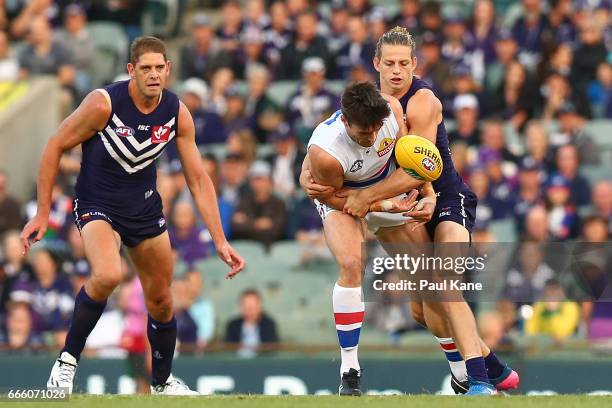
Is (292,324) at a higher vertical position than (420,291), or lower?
higher

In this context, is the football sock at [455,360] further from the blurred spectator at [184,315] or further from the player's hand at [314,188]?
the blurred spectator at [184,315]

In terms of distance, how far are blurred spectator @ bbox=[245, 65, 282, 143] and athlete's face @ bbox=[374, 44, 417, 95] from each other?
7667mm

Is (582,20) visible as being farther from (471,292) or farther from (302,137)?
(471,292)

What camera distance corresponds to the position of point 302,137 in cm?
1691

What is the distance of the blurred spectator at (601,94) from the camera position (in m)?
16.9

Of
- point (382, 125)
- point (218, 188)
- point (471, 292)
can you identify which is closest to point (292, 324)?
point (218, 188)

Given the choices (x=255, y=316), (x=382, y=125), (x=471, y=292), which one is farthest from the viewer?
(x=255, y=316)

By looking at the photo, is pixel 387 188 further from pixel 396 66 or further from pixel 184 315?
pixel 184 315

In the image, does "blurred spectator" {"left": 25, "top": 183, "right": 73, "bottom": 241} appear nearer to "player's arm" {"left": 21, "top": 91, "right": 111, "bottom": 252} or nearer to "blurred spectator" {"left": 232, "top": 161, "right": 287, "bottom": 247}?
"blurred spectator" {"left": 232, "top": 161, "right": 287, "bottom": 247}

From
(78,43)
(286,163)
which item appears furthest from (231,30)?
(286,163)

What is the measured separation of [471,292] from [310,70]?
18.0 feet

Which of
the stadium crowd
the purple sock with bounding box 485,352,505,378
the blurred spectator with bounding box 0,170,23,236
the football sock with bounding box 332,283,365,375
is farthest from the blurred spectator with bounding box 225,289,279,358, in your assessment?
the football sock with bounding box 332,283,365,375

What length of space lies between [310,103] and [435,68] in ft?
5.17

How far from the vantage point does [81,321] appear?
32.7ft
